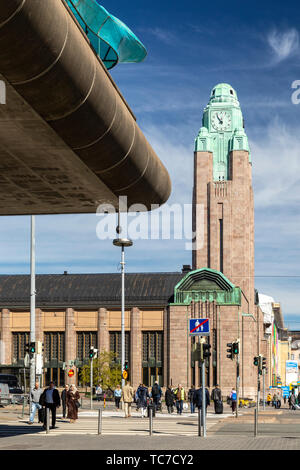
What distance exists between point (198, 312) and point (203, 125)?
3403 cm

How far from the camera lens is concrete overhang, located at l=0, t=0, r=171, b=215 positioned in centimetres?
977

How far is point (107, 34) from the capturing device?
1402cm

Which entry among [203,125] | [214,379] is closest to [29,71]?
[214,379]

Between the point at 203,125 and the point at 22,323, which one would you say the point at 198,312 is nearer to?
the point at 22,323

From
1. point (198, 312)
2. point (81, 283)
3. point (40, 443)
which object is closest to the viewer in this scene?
point (40, 443)

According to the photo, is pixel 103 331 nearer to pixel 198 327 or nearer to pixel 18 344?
pixel 18 344

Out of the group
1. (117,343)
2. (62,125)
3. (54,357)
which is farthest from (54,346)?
(62,125)

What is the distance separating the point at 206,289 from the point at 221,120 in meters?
31.1

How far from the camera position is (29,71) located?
404 inches

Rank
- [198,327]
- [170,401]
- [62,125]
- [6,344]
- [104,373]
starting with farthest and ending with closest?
[6,344]
[104,373]
[170,401]
[198,327]
[62,125]

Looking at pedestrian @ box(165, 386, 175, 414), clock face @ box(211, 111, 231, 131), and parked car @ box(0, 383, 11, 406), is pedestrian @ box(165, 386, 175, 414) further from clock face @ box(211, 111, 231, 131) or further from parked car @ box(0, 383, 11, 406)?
clock face @ box(211, 111, 231, 131)

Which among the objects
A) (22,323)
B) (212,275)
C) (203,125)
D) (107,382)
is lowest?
(107,382)

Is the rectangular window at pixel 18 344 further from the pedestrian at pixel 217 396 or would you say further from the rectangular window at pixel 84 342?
the pedestrian at pixel 217 396

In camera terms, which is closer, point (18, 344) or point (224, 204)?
point (18, 344)
